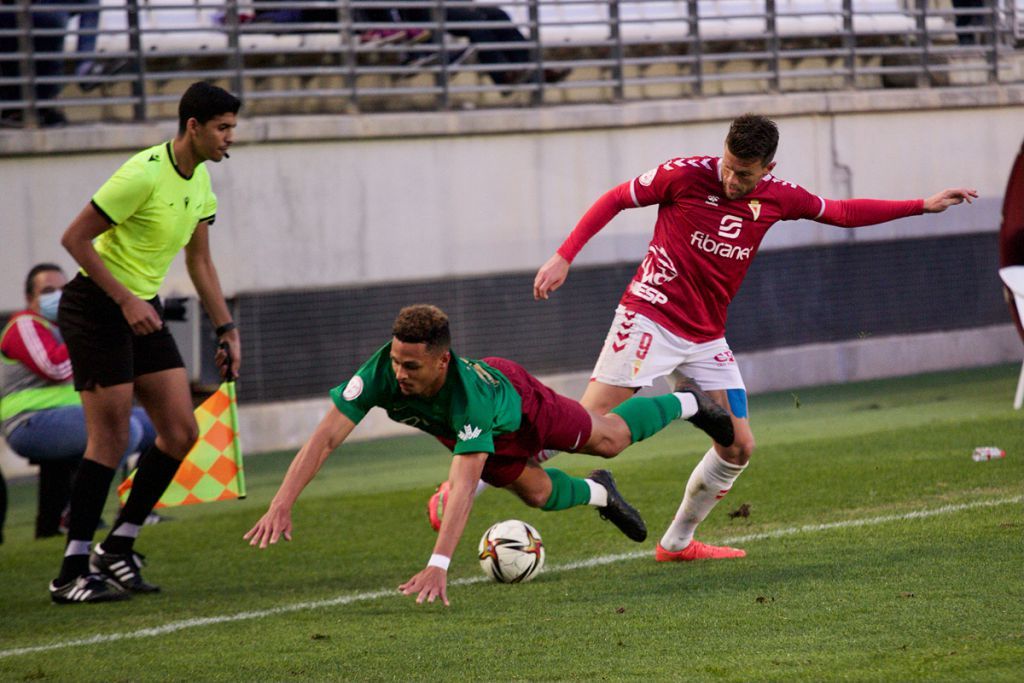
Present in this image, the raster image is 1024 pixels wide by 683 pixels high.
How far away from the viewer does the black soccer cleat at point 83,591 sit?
688 centimetres

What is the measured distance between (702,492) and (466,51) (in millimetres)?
9630

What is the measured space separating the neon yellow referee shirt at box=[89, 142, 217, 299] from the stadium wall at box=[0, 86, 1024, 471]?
6.43 meters

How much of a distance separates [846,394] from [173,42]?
24.1ft

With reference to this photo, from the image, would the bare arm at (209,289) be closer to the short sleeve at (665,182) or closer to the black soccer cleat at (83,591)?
the black soccer cleat at (83,591)

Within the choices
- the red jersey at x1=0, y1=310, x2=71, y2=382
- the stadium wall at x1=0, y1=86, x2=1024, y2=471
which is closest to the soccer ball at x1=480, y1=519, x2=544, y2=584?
the red jersey at x1=0, y1=310, x2=71, y2=382

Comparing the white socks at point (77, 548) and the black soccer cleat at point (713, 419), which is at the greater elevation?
the black soccer cleat at point (713, 419)

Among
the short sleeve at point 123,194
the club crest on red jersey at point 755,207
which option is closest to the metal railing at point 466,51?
the short sleeve at point 123,194

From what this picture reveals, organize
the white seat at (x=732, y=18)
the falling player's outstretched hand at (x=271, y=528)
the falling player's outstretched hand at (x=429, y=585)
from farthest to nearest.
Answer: the white seat at (x=732, y=18) → the falling player's outstretched hand at (x=271, y=528) → the falling player's outstretched hand at (x=429, y=585)

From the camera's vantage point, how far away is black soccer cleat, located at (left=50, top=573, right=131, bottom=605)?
6883 millimetres

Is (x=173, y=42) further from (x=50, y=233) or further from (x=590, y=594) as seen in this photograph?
(x=590, y=594)

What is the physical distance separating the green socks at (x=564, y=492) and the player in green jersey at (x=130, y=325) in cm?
172

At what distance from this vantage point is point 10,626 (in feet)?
21.4

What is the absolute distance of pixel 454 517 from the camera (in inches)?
205

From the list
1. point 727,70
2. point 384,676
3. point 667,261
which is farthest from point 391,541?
point 727,70
